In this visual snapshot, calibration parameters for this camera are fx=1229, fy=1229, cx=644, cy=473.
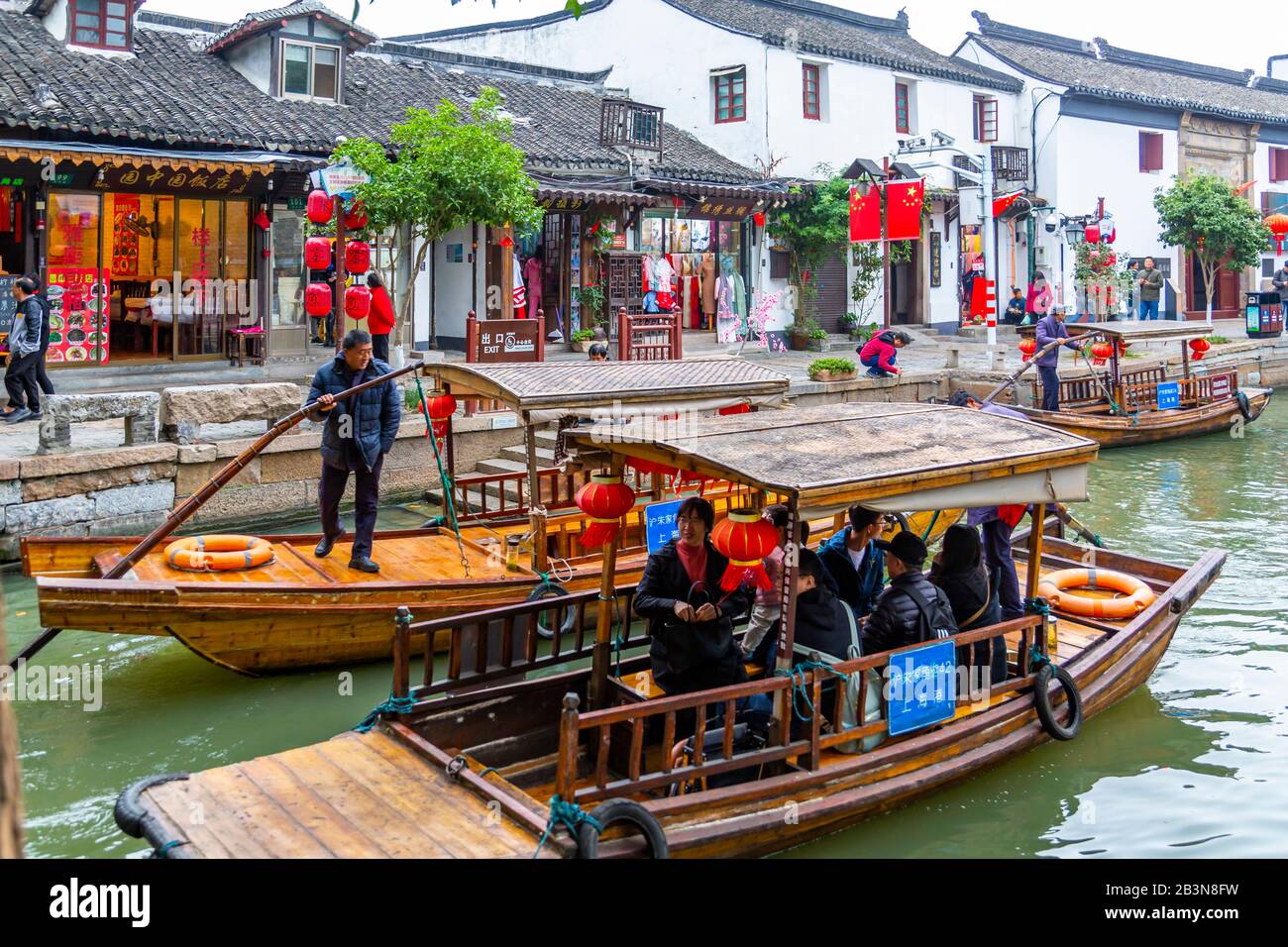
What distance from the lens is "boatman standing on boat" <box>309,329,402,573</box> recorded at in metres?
8.14

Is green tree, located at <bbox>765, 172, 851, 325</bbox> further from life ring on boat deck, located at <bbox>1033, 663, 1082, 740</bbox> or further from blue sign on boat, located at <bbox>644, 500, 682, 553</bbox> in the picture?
life ring on boat deck, located at <bbox>1033, 663, 1082, 740</bbox>

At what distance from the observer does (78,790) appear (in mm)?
6387

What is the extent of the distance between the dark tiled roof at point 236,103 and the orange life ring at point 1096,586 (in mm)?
11121

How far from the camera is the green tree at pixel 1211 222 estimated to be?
91.1 feet

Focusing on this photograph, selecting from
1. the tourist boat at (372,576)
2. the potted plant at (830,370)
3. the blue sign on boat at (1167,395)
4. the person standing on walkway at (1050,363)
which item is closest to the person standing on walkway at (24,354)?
the tourist boat at (372,576)

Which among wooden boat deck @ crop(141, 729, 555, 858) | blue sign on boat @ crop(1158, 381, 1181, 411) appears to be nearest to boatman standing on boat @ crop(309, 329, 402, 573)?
wooden boat deck @ crop(141, 729, 555, 858)

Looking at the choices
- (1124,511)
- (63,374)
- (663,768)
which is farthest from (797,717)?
(63,374)

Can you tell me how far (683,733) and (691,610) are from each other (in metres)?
0.65

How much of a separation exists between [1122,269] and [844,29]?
9287 millimetres

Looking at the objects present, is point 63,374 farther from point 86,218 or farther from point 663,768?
point 663,768

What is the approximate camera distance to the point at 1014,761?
21.7 feet

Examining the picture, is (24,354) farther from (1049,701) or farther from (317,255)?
(1049,701)

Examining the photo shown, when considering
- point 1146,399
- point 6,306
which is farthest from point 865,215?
point 6,306
